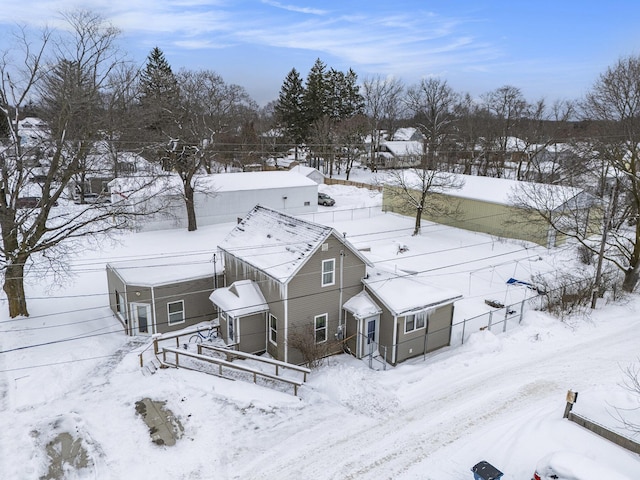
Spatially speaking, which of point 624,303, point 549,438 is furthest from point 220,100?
point 549,438

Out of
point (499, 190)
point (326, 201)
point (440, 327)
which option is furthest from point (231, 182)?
point (440, 327)

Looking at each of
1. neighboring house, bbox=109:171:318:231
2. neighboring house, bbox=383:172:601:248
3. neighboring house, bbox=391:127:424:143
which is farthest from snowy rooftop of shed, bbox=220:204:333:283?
neighboring house, bbox=391:127:424:143

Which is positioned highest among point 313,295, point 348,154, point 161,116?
point 161,116

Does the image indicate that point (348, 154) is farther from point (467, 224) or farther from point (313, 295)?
point (313, 295)

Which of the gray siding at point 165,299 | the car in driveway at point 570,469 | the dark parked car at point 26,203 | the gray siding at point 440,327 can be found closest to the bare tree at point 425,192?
the gray siding at point 440,327

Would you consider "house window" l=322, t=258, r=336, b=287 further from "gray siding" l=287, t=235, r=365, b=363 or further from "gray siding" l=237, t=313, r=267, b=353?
"gray siding" l=237, t=313, r=267, b=353

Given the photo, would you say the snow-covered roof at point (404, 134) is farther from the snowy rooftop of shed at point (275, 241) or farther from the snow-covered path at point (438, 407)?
the snow-covered path at point (438, 407)
